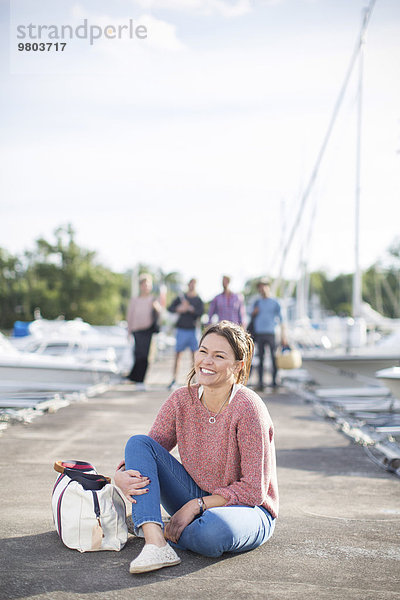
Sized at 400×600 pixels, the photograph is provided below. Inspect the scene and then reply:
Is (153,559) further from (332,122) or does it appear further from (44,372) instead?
(332,122)

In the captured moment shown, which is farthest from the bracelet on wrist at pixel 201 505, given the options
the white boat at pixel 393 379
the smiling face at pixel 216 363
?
the white boat at pixel 393 379

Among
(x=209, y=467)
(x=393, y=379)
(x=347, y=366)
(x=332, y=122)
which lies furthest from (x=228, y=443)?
(x=332, y=122)

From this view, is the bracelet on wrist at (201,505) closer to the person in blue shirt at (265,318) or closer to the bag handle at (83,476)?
the bag handle at (83,476)

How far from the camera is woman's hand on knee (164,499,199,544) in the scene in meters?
3.24

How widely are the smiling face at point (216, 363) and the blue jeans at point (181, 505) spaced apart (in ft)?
1.53

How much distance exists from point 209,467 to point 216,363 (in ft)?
1.87

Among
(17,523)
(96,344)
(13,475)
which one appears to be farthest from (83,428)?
(96,344)

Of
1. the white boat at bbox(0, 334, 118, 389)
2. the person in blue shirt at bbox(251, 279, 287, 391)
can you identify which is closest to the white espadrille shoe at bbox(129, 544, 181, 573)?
the person in blue shirt at bbox(251, 279, 287, 391)

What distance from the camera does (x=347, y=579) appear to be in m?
3.02

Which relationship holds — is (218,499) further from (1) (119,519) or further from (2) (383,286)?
(2) (383,286)

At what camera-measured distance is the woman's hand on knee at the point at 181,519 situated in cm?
324

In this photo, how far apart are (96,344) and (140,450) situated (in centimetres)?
1985

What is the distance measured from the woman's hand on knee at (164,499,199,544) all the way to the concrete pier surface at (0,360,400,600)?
124mm

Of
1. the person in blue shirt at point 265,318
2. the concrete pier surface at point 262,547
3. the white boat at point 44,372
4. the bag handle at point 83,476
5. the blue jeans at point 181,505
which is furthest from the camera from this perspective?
the person in blue shirt at point 265,318
